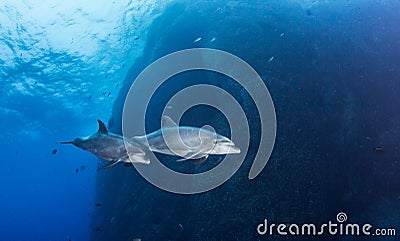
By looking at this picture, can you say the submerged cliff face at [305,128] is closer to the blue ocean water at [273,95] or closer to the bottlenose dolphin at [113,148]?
the blue ocean water at [273,95]

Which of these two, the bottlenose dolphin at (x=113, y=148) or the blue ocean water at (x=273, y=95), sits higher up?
the blue ocean water at (x=273, y=95)

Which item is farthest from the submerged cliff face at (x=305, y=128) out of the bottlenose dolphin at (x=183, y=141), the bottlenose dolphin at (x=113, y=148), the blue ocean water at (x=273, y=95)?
the bottlenose dolphin at (x=113, y=148)

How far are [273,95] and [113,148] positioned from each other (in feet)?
29.7

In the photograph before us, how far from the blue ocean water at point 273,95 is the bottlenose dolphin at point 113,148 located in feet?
25.2

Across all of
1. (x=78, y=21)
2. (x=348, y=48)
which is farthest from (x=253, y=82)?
(x=78, y=21)

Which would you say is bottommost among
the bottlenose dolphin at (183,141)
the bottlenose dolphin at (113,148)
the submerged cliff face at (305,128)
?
the bottlenose dolphin at (113,148)

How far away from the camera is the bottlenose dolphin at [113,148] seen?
295 cm

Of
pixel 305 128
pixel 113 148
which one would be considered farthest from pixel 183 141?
pixel 305 128

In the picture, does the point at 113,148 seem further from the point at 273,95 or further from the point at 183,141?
the point at 273,95

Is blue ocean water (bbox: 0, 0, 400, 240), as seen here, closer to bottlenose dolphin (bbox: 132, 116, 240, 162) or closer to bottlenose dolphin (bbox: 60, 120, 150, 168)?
bottlenose dolphin (bbox: 132, 116, 240, 162)

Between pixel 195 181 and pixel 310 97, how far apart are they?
5.36 meters

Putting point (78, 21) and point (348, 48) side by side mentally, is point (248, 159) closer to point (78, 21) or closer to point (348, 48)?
point (348, 48)

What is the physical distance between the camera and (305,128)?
10625 mm

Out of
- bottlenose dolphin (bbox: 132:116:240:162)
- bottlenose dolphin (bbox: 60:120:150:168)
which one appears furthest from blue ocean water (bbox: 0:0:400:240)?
bottlenose dolphin (bbox: 60:120:150:168)
